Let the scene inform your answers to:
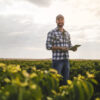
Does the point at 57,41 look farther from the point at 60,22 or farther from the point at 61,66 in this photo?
the point at 61,66

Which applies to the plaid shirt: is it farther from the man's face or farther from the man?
the man's face

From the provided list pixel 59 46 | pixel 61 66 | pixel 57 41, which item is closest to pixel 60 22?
pixel 57 41

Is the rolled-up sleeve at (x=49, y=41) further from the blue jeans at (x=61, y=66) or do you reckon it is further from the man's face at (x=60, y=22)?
the blue jeans at (x=61, y=66)

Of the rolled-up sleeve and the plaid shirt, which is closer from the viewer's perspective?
the rolled-up sleeve

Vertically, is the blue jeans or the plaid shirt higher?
the plaid shirt

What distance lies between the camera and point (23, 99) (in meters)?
2.08

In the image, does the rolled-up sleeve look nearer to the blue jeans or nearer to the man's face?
the man's face

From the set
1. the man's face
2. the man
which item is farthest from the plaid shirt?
the man's face

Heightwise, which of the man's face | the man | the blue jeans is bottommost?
the blue jeans

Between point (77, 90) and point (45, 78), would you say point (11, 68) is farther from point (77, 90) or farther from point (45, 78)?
point (77, 90)

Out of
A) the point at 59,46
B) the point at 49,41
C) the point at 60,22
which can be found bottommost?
the point at 59,46

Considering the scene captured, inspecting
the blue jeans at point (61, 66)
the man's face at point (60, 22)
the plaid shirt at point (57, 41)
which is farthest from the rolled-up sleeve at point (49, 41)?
the blue jeans at point (61, 66)

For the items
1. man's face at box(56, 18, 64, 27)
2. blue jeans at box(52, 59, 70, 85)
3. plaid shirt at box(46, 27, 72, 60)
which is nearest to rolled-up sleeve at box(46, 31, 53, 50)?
plaid shirt at box(46, 27, 72, 60)

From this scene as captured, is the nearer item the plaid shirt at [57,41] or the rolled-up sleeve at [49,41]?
the rolled-up sleeve at [49,41]
